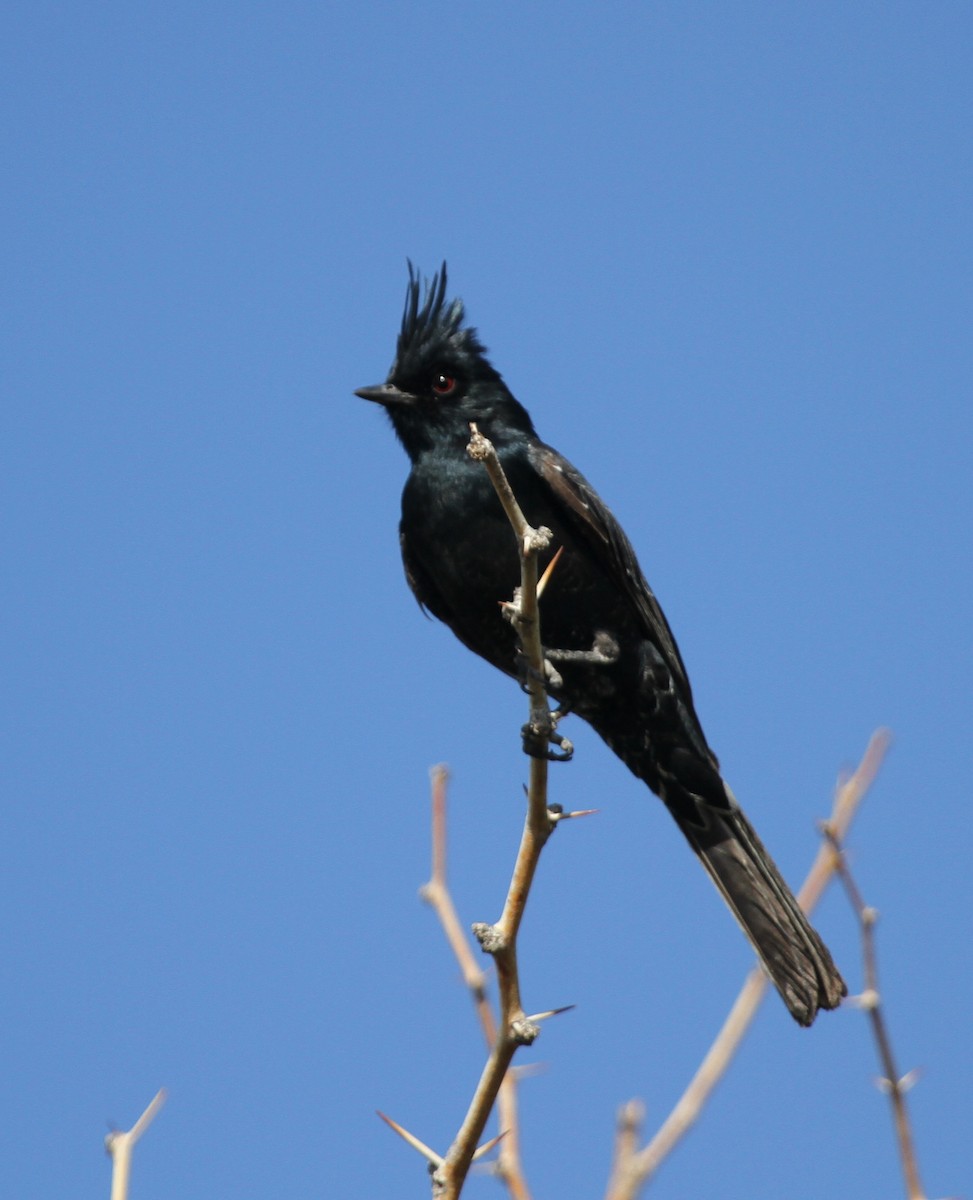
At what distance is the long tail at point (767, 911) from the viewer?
5.68 m

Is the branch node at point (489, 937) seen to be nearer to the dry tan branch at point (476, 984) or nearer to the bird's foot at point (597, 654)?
the dry tan branch at point (476, 984)

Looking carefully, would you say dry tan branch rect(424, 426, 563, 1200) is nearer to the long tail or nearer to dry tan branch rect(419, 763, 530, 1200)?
dry tan branch rect(419, 763, 530, 1200)

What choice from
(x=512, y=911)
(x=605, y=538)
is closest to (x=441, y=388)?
(x=605, y=538)

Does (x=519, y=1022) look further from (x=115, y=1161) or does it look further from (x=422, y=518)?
(x=422, y=518)

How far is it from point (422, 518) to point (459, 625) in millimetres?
575

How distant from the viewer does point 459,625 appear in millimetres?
6586

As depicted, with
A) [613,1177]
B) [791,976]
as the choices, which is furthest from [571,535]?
[613,1177]

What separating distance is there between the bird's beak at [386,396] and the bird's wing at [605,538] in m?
0.65

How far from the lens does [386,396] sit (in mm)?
6586

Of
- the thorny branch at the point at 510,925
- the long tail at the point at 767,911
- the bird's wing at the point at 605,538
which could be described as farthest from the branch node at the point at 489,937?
the bird's wing at the point at 605,538

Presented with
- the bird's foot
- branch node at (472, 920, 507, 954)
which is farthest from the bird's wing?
branch node at (472, 920, 507, 954)

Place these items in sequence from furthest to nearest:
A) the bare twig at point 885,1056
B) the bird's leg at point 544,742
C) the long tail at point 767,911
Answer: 1. the long tail at point 767,911
2. the bird's leg at point 544,742
3. the bare twig at point 885,1056

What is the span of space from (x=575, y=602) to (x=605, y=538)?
12.0 inches

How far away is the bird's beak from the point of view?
6586mm
